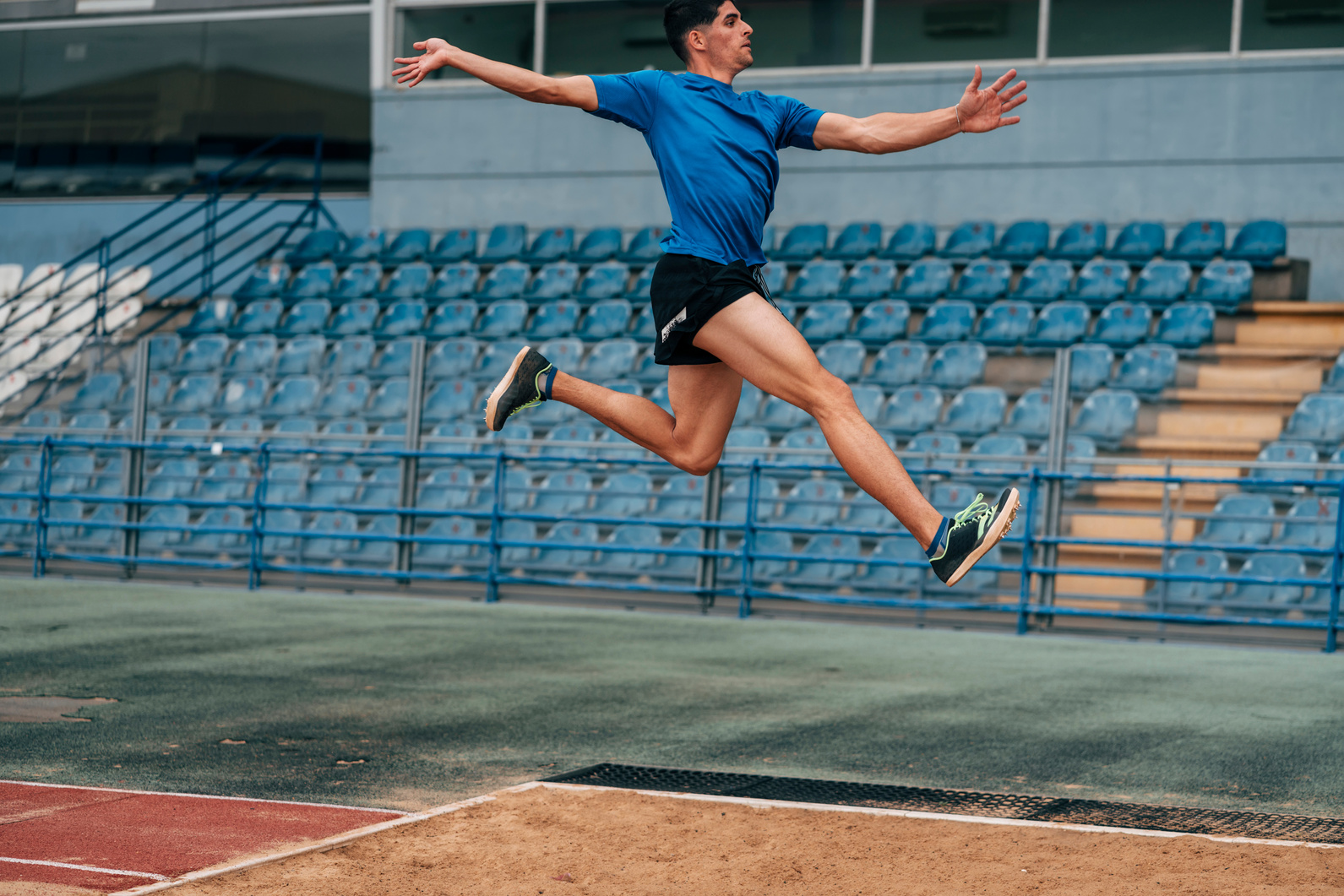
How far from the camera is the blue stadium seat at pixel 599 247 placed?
630 inches

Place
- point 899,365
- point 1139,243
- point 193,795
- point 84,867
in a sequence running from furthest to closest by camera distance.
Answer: point 1139,243, point 899,365, point 193,795, point 84,867

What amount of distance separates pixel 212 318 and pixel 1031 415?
962 centimetres

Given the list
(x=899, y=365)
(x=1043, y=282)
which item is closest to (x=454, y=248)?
(x=899, y=365)

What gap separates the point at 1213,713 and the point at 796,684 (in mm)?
2131

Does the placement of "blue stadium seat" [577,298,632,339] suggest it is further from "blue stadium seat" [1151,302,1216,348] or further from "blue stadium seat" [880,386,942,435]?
"blue stadium seat" [1151,302,1216,348]

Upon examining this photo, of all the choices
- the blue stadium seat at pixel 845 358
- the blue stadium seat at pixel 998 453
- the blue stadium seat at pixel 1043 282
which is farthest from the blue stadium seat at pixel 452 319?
the blue stadium seat at pixel 998 453

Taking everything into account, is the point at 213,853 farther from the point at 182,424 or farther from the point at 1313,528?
the point at 182,424

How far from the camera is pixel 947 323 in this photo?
1358cm

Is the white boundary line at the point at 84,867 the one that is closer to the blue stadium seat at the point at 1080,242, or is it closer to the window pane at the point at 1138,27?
the blue stadium seat at the point at 1080,242

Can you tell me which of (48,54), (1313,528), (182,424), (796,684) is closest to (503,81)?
(796,684)

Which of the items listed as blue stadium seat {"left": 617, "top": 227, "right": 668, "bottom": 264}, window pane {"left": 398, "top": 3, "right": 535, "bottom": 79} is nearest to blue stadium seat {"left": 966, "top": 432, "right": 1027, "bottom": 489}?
blue stadium seat {"left": 617, "top": 227, "right": 668, "bottom": 264}

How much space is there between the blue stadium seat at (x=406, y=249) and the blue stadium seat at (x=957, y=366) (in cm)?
677

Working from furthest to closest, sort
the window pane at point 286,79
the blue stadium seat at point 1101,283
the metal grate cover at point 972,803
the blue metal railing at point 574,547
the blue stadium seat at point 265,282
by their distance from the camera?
the window pane at point 286,79, the blue stadium seat at point 265,282, the blue stadium seat at point 1101,283, the blue metal railing at point 574,547, the metal grate cover at point 972,803

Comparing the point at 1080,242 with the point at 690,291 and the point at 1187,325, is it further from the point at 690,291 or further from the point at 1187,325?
the point at 690,291
